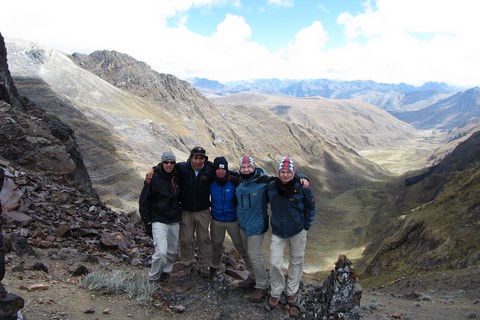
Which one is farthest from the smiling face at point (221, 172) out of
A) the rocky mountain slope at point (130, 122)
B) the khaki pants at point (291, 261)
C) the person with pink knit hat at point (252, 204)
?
the rocky mountain slope at point (130, 122)

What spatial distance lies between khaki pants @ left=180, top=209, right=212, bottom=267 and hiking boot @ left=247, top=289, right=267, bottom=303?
1.46 m

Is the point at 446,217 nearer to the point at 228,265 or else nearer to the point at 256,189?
the point at 228,265

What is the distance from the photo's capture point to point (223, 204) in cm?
931

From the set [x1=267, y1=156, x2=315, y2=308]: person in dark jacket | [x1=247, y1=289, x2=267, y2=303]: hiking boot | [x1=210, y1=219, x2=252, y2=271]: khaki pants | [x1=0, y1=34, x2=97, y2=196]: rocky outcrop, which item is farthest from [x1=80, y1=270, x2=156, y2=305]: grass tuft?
[x1=0, y1=34, x2=97, y2=196]: rocky outcrop

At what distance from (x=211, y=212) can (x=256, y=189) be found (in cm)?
148

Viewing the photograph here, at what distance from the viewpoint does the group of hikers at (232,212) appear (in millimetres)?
8695

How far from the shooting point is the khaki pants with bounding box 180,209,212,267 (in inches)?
381

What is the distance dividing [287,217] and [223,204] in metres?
1.57

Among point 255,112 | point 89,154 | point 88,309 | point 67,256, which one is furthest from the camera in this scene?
point 255,112

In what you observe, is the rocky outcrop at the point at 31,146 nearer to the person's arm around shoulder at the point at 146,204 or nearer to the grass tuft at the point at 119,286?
the grass tuft at the point at 119,286

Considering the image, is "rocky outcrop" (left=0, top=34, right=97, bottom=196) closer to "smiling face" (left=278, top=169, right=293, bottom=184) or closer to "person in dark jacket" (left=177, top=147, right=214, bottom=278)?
"person in dark jacket" (left=177, top=147, right=214, bottom=278)

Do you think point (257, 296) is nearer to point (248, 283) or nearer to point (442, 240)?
point (248, 283)

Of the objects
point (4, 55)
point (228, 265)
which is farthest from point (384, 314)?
point (4, 55)

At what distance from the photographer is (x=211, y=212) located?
962cm
